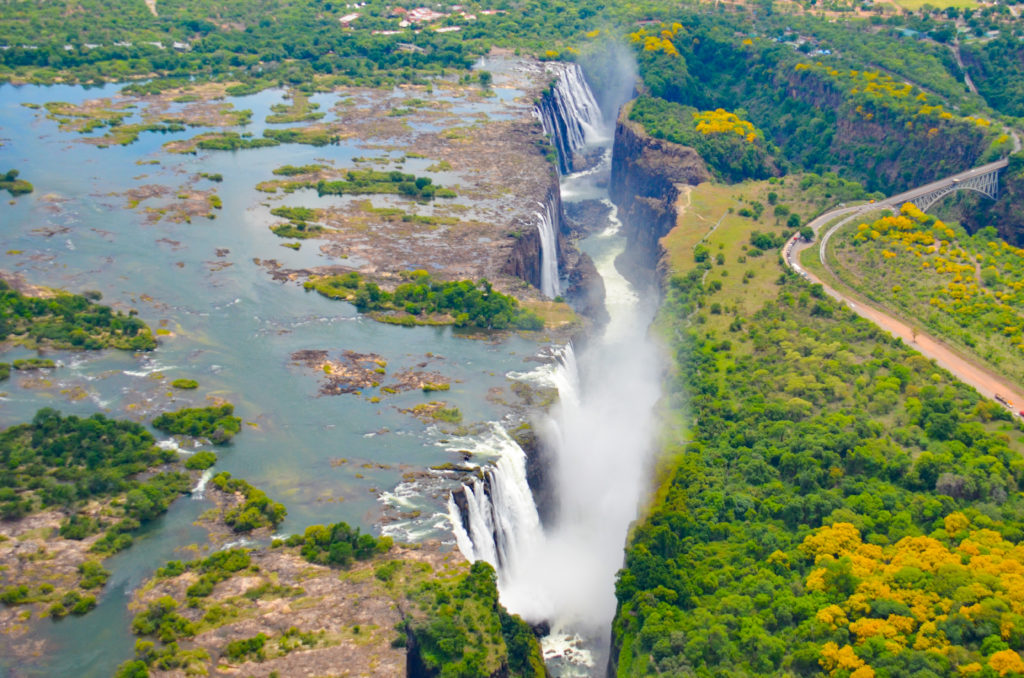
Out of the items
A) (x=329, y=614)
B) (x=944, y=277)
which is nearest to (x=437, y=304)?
(x=329, y=614)

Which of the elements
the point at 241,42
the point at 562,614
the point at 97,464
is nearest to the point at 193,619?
the point at 97,464

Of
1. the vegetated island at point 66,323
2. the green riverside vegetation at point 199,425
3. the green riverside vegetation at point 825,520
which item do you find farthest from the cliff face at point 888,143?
the vegetated island at point 66,323

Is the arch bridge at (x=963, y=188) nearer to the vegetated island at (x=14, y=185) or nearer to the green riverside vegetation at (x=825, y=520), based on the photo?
the green riverside vegetation at (x=825, y=520)

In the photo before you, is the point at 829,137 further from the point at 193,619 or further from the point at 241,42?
the point at 193,619

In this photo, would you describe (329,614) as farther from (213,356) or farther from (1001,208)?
(1001,208)

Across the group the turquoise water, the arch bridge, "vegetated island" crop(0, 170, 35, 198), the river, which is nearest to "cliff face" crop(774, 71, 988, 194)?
the arch bridge
